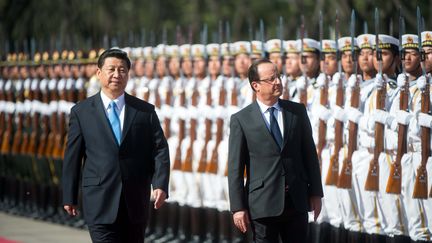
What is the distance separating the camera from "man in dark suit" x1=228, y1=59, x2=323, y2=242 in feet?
21.5

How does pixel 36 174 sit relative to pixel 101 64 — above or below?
below

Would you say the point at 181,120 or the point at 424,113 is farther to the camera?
the point at 181,120

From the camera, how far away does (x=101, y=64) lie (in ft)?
→ 22.9

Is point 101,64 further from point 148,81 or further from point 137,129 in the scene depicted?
point 148,81

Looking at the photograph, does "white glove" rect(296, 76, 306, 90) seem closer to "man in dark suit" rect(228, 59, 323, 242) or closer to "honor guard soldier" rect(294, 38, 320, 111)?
"honor guard soldier" rect(294, 38, 320, 111)

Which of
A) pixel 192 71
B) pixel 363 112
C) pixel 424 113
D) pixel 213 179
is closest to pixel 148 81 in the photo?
pixel 192 71

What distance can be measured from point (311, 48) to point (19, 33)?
54.1ft

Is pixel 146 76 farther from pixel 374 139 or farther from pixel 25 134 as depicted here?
pixel 374 139

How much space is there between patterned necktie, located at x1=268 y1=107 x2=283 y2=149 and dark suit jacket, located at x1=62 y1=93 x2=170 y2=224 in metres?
0.72

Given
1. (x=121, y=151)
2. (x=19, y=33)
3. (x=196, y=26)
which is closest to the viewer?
(x=121, y=151)

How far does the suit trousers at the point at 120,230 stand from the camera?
682 centimetres

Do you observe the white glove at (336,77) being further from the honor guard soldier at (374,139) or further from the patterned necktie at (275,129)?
the patterned necktie at (275,129)

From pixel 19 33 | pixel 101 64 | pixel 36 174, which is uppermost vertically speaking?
pixel 19 33

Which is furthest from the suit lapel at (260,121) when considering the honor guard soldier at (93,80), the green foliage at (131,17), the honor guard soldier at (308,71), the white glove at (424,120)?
the green foliage at (131,17)
